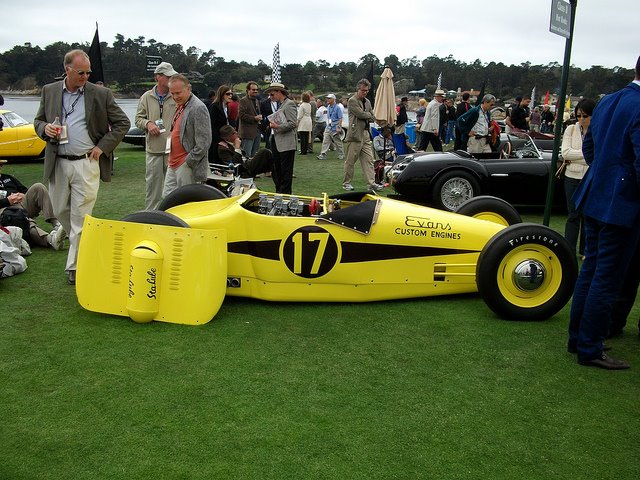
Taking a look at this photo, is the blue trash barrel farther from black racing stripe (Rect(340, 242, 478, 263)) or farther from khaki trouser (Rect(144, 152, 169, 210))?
black racing stripe (Rect(340, 242, 478, 263))

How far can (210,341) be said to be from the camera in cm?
445

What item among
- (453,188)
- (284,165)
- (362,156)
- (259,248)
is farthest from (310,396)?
(362,156)

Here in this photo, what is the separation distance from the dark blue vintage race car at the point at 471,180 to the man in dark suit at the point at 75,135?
16.6 ft

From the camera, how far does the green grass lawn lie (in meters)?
2.98

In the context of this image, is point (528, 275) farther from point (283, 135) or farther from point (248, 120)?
point (248, 120)

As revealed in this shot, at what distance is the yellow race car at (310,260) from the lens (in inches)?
186

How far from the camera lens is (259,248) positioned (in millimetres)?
5109

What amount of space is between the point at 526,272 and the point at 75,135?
412 cm

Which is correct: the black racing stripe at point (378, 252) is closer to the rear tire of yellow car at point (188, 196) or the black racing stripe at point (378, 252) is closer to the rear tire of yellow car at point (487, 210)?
the rear tire of yellow car at point (487, 210)

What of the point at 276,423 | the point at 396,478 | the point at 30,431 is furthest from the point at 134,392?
the point at 396,478

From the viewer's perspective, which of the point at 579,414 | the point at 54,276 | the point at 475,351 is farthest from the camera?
the point at 54,276

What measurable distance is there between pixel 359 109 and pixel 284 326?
6.81m

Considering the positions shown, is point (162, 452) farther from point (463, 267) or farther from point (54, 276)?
point (54, 276)

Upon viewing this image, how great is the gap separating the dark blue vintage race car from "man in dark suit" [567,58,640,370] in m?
5.19
